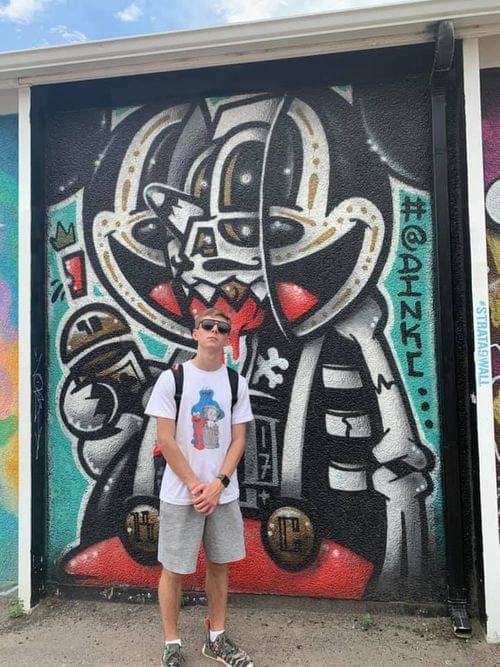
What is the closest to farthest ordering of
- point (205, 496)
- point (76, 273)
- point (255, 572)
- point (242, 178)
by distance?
point (205, 496) → point (255, 572) → point (242, 178) → point (76, 273)

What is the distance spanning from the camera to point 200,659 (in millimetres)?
2805

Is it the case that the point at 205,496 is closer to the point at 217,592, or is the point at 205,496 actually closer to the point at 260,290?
the point at 217,592

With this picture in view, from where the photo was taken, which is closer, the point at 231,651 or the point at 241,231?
the point at 231,651

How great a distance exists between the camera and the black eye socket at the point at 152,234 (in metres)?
3.56

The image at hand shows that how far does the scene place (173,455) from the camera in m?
2.60

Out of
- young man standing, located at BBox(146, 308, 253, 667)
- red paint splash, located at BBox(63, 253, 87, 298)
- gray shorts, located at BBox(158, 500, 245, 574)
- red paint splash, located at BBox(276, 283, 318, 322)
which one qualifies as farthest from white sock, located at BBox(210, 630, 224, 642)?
red paint splash, located at BBox(63, 253, 87, 298)

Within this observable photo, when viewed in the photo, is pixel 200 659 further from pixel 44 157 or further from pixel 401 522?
pixel 44 157

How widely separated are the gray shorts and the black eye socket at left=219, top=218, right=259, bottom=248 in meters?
1.67

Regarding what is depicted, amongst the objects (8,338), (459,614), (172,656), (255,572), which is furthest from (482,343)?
(8,338)

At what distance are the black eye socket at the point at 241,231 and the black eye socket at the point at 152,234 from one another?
0.39m

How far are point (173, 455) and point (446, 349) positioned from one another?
1756mm

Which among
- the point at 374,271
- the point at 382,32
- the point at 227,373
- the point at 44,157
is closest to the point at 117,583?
the point at 227,373

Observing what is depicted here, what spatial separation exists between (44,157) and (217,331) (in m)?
2.02

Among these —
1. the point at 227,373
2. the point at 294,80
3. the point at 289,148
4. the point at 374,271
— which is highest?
the point at 294,80
